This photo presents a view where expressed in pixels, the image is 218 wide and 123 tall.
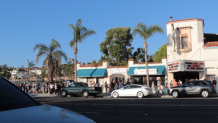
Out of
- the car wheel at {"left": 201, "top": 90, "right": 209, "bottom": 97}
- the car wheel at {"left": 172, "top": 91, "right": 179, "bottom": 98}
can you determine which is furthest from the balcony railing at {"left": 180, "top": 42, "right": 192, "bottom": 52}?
the car wheel at {"left": 201, "top": 90, "right": 209, "bottom": 97}

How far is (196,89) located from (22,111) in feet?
71.5

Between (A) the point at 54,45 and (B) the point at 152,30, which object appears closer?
(B) the point at 152,30

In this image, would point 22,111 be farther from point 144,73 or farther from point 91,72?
point 91,72

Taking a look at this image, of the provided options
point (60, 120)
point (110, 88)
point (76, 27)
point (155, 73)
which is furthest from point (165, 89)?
point (60, 120)

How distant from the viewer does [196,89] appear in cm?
2205

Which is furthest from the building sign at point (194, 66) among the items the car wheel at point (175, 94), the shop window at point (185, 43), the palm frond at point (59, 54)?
the palm frond at point (59, 54)

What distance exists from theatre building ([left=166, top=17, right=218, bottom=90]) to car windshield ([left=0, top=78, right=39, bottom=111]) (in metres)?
25.4

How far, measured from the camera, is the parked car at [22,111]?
2386 mm

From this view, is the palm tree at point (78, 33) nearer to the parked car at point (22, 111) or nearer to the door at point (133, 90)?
the door at point (133, 90)

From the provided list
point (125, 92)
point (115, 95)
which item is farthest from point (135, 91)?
point (115, 95)

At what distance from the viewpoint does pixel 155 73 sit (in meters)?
29.3

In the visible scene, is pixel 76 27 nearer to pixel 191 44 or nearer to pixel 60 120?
pixel 191 44

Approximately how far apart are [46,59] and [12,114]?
32.4m

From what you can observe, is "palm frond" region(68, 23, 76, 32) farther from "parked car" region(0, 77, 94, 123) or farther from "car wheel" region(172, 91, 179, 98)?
"parked car" region(0, 77, 94, 123)
